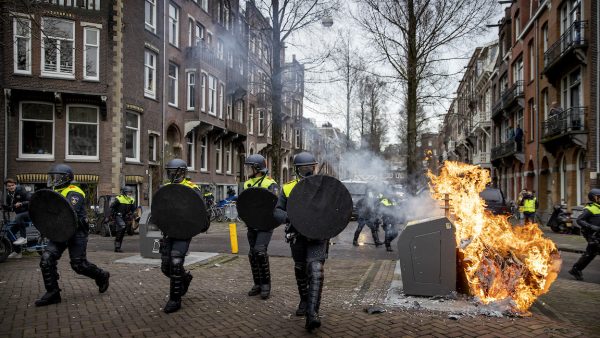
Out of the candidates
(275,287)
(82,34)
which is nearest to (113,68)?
(82,34)

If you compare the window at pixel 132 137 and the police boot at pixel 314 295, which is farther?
the window at pixel 132 137

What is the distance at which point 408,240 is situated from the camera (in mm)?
6301

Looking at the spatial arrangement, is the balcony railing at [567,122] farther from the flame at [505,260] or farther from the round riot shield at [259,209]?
the round riot shield at [259,209]

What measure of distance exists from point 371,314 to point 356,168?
881 inches

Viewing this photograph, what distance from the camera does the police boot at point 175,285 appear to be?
5633mm

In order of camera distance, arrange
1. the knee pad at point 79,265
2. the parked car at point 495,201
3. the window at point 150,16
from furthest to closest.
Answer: the window at point 150,16 → the parked car at point 495,201 → the knee pad at point 79,265

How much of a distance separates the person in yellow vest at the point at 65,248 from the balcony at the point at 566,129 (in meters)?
19.2

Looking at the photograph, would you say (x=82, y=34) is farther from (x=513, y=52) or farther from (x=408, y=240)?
(x=513, y=52)

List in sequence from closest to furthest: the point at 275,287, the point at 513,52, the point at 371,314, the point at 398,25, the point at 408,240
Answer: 1. the point at 371,314
2. the point at 408,240
3. the point at 275,287
4. the point at 398,25
5. the point at 513,52

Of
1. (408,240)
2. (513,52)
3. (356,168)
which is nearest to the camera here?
(408,240)

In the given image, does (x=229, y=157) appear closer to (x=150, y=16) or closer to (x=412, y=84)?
(x=150, y=16)

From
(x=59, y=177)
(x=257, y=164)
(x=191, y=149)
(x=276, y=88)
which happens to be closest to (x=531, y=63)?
(x=276, y=88)

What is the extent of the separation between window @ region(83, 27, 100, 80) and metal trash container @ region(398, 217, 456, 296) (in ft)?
57.2

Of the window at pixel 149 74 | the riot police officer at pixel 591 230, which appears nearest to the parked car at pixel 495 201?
the riot police officer at pixel 591 230
